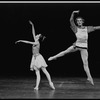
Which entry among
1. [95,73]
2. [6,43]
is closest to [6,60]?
[6,43]

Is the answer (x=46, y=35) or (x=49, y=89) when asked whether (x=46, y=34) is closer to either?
(x=46, y=35)

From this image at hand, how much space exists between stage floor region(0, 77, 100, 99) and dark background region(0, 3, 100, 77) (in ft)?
4.91

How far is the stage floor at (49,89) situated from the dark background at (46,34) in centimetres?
150

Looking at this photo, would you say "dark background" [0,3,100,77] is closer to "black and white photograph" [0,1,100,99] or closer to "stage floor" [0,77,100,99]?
"black and white photograph" [0,1,100,99]

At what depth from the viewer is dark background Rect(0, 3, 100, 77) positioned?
33.9 feet

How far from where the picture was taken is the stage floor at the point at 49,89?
262 inches

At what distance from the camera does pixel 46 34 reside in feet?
34.8

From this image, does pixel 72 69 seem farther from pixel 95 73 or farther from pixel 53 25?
pixel 53 25

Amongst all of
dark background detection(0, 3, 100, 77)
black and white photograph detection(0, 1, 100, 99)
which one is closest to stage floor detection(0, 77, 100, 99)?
black and white photograph detection(0, 1, 100, 99)

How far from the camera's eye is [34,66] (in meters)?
7.58

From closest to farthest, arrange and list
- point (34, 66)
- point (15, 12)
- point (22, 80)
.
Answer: point (34, 66) < point (22, 80) < point (15, 12)

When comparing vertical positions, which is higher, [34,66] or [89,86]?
[34,66]

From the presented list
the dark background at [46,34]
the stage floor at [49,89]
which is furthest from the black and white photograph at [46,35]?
the stage floor at [49,89]

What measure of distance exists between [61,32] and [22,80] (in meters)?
2.37
